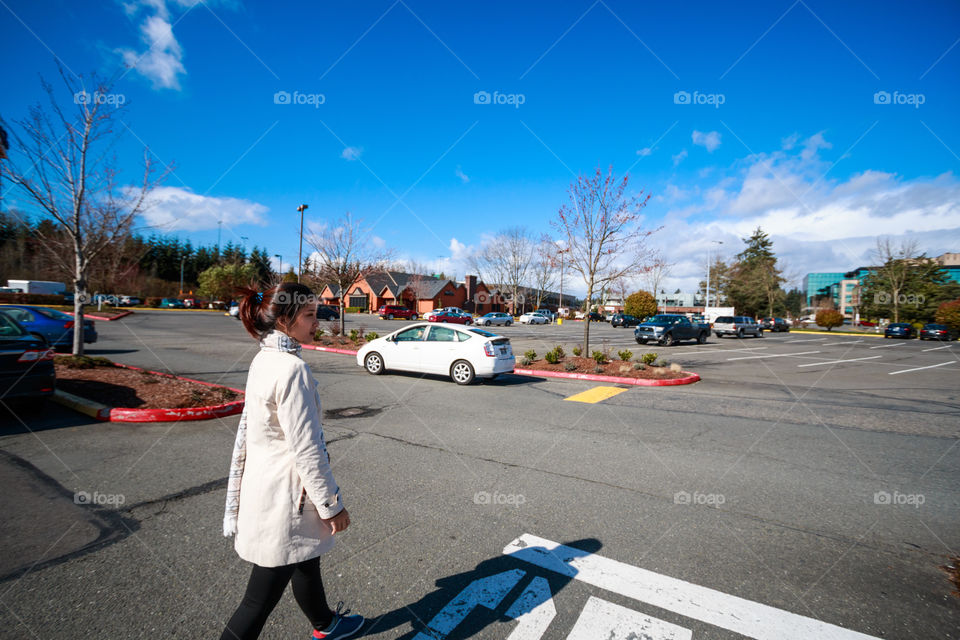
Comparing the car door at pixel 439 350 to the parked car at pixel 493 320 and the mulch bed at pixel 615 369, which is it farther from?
the parked car at pixel 493 320

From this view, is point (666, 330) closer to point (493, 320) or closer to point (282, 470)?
point (493, 320)

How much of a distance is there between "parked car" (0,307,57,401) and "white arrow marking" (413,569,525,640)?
7.07 metres

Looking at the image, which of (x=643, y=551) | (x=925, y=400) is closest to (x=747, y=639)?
(x=643, y=551)

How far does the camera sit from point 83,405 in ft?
22.8

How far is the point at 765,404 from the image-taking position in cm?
930

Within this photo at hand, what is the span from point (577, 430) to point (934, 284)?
64.7 metres

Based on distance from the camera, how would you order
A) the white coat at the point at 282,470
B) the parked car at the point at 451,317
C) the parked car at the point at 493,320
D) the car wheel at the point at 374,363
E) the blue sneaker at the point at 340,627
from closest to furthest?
the white coat at the point at 282,470 < the blue sneaker at the point at 340,627 < the car wheel at the point at 374,363 < the parked car at the point at 493,320 < the parked car at the point at 451,317

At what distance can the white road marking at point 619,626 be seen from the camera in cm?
252
